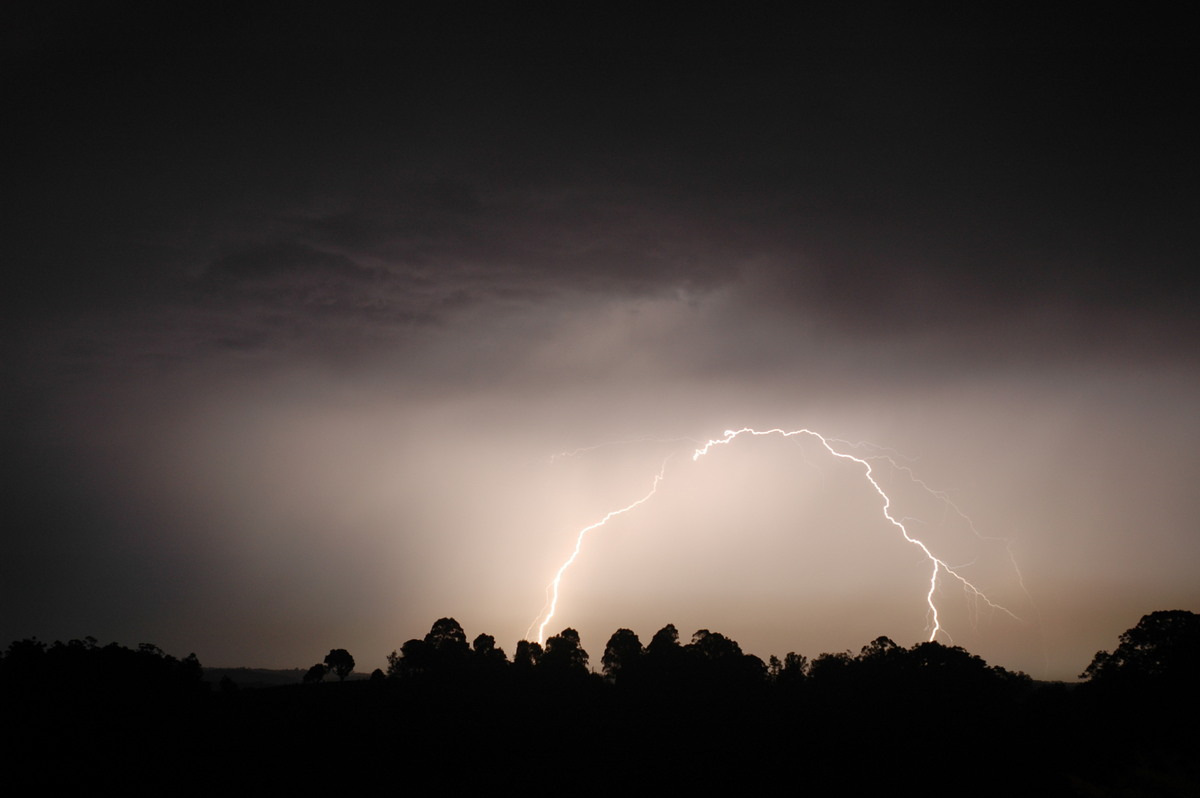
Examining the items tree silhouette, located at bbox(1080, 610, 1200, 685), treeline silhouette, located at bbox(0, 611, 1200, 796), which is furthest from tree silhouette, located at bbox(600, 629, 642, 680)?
tree silhouette, located at bbox(1080, 610, 1200, 685)

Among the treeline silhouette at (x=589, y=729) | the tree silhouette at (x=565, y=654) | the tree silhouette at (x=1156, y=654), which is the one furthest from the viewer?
the tree silhouette at (x=565, y=654)

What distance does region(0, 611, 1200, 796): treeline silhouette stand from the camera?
115ft

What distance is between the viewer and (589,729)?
46031 mm

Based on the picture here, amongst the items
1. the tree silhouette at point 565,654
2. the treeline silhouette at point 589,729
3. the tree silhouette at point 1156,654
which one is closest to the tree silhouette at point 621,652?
the tree silhouette at point 565,654

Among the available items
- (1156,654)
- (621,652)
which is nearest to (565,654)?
(621,652)

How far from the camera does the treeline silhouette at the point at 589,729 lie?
34969 mm

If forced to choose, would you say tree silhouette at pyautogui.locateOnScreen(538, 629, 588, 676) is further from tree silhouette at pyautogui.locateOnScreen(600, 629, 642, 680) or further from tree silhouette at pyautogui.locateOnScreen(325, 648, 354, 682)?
tree silhouette at pyautogui.locateOnScreen(325, 648, 354, 682)

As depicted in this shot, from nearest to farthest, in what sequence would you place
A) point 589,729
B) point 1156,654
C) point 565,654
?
point 589,729
point 1156,654
point 565,654

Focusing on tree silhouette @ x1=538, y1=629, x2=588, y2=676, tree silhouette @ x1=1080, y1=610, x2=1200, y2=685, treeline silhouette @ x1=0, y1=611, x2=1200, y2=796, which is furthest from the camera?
tree silhouette @ x1=538, y1=629, x2=588, y2=676

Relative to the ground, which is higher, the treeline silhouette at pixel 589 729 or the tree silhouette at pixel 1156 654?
the tree silhouette at pixel 1156 654

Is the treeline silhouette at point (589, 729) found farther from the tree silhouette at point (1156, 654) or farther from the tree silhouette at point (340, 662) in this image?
the tree silhouette at point (340, 662)

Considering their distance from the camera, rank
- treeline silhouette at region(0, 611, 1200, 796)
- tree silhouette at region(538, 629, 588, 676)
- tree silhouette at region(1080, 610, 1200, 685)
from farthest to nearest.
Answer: tree silhouette at region(538, 629, 588, 676), tree silhouette at region(1080, 610, 1200, 685), treeline silhouette at region(0, 611, 1200, 796)

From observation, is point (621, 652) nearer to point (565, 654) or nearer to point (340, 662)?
point (565, 654)

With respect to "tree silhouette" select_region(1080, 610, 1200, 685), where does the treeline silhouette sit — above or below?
below
